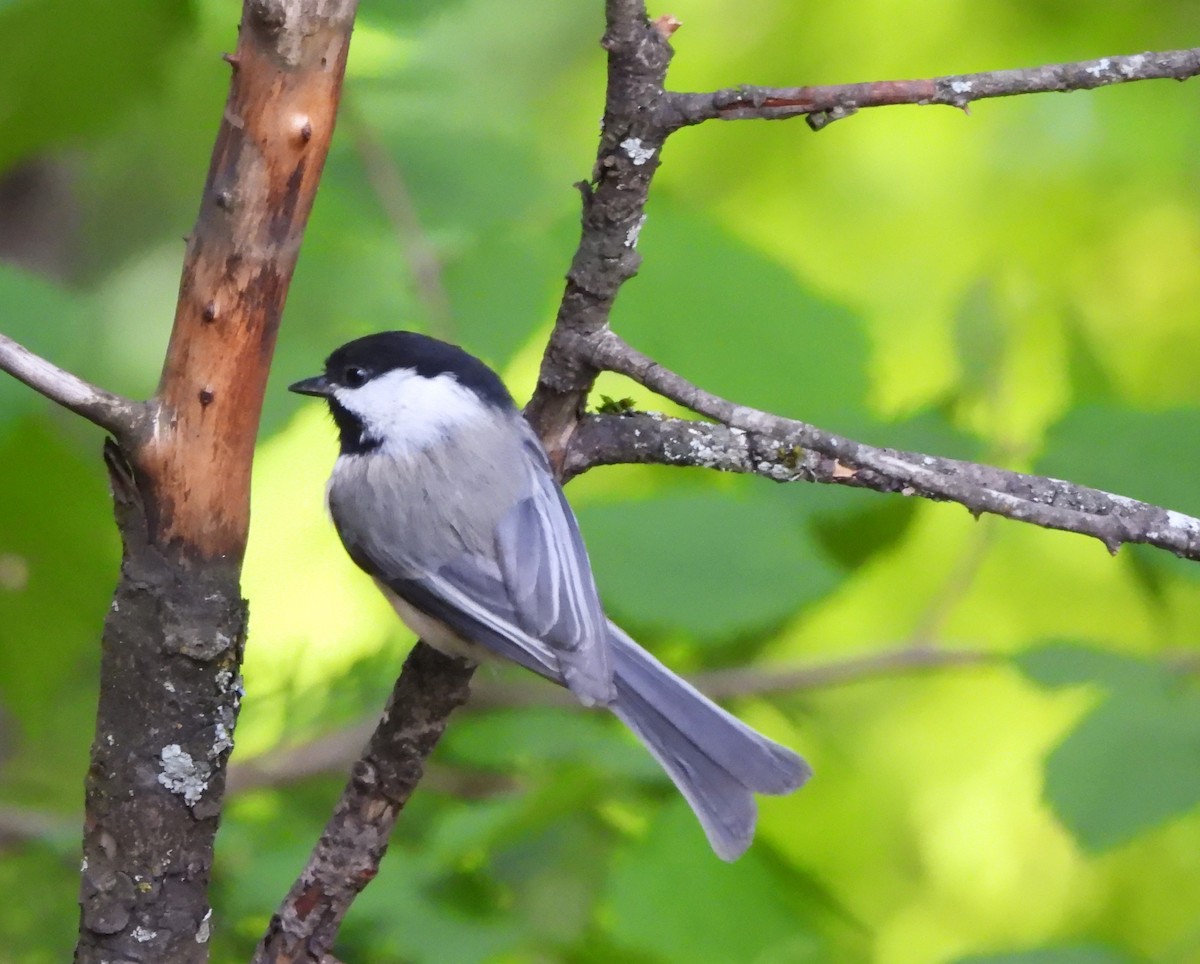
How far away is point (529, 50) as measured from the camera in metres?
2.02

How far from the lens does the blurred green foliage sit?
3.45ft

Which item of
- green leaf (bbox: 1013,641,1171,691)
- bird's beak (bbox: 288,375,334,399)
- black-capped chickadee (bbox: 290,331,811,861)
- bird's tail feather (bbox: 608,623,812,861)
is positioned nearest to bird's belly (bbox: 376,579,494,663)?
black-capped chickadee (bbox: 290,331,811,861)

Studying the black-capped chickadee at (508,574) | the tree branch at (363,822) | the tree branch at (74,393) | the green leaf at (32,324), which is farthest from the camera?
the green leaf at (32,324)

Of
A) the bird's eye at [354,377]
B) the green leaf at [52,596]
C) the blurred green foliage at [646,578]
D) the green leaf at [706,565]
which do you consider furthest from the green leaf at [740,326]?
the green leaf at [52,596]

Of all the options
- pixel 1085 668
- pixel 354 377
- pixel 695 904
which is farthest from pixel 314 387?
pixel 1085 668

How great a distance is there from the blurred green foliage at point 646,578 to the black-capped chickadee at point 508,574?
0.13m

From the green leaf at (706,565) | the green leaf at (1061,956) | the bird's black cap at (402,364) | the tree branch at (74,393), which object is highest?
the bird's black cap at (402,364)

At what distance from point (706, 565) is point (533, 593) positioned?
0.68ft

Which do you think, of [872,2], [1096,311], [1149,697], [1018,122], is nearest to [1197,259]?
[1096,311]

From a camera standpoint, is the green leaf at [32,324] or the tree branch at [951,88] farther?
the green leaf at [32,324]

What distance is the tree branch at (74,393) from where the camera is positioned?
0.63 meters

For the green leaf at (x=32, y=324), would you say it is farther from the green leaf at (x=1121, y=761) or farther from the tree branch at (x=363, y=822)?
the green leaf at (x=1121, y=761)

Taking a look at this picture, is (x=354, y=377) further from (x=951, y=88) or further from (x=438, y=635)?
(x=951, y=88)

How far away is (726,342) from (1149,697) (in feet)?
1.62
